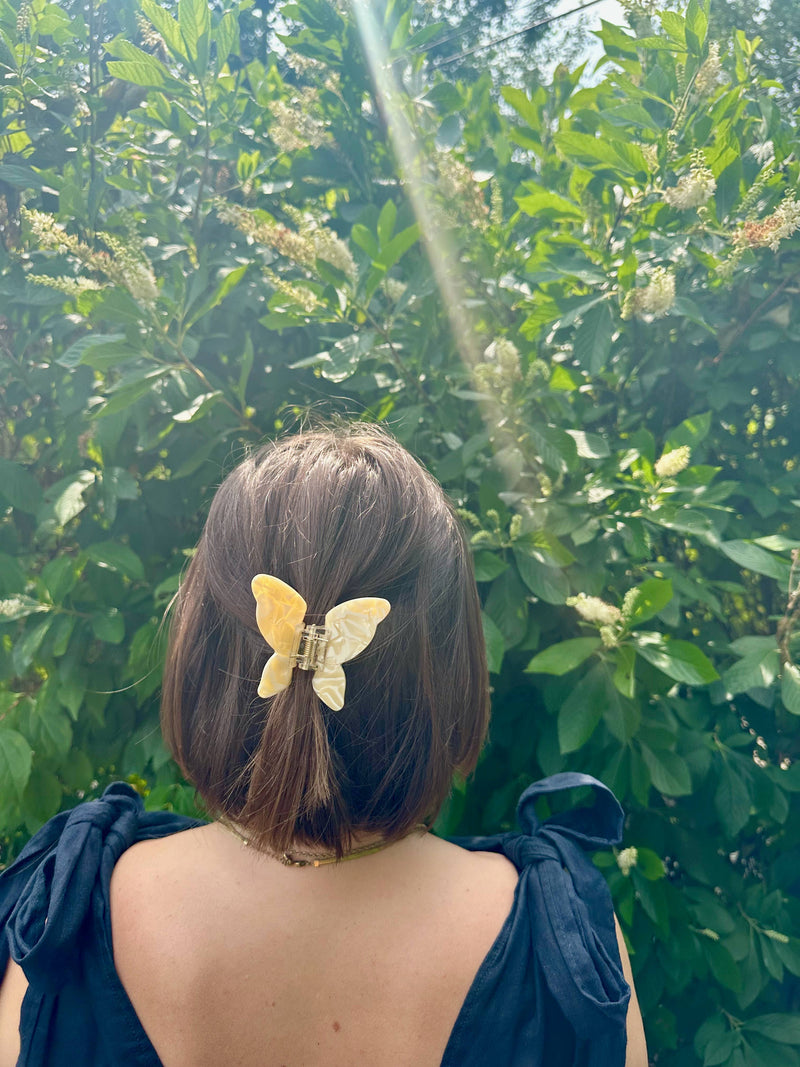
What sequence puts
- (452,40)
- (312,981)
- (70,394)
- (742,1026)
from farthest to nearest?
(452,40) → (70,394) → (742,1026) → (312,981)

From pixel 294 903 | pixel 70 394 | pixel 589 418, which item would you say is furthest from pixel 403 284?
pixel 294 903

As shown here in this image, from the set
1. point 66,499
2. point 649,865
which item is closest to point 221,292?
point 66,499

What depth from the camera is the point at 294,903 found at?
974 millimetres

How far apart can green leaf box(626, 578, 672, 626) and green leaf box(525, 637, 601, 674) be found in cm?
9

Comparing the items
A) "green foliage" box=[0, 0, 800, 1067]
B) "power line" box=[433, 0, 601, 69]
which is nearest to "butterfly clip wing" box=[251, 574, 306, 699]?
"green foliage" box=[0, 0, 800, 1067]

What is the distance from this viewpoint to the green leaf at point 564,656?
1.39m

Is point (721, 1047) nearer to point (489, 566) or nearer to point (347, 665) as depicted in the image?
point (489, 566)

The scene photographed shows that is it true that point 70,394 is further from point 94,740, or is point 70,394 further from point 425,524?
point 425,524

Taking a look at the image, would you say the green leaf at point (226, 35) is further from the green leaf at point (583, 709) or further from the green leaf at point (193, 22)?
the green leaf at point (583, 709)

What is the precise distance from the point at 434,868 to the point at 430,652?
0.96 feet

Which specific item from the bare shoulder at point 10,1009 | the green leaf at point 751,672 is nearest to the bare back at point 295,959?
the bare shoulder at point 10,1009

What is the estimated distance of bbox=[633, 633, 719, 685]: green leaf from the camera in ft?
4.41

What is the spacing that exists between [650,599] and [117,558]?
1.06 meters

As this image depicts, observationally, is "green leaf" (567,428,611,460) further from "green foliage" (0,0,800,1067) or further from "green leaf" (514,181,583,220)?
"green leaf" (514,181,583,220)
